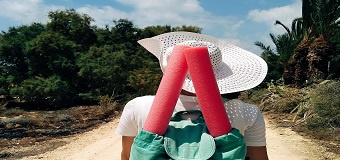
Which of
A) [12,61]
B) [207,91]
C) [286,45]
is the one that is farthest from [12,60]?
[207,91]

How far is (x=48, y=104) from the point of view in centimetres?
1986

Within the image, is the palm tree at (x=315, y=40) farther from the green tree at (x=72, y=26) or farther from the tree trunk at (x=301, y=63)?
the green tree at (x=72, y=26)

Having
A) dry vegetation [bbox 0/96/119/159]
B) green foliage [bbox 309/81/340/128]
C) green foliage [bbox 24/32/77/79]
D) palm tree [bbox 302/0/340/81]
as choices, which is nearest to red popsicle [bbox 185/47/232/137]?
dry vegetation [bbox 0/96/119/159]

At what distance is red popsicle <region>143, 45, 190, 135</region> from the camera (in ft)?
4.34

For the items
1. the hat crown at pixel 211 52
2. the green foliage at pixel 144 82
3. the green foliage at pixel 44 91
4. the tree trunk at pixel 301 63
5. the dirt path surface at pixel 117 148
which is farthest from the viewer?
the green foliage at pixel 44 91

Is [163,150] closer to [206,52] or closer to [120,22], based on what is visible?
[206,52]

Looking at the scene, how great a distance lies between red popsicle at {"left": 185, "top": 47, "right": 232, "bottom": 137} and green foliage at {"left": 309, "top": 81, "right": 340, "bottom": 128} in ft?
27.0

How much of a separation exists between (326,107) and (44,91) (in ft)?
45.5

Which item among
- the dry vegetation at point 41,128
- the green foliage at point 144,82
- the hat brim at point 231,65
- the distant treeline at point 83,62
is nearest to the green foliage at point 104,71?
the distant treeline at point 83,62

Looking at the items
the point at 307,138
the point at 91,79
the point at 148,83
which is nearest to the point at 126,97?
the point at 148,83

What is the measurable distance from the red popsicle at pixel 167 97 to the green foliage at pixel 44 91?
1863cm

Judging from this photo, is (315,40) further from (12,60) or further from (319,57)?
(12,60)

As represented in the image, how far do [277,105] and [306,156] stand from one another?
21.6 feet

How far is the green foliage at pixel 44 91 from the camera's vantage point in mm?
19309
